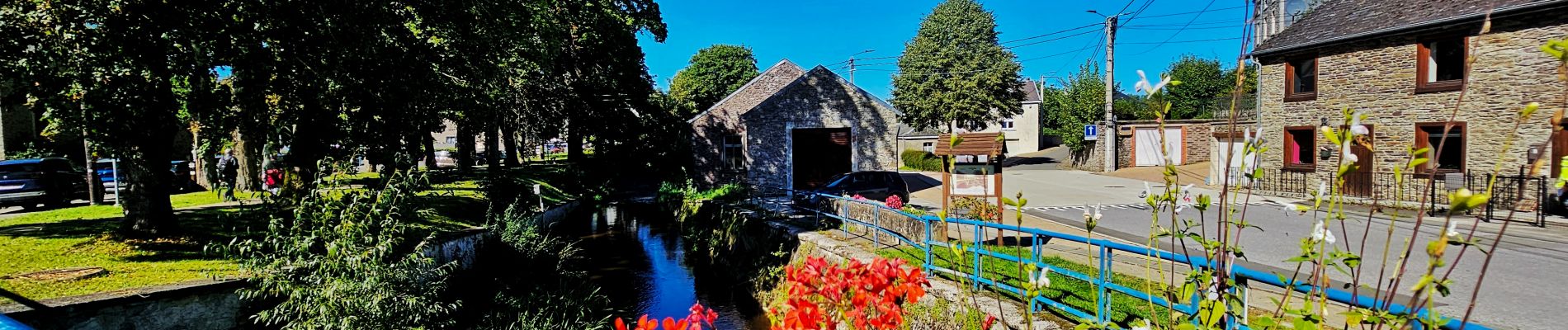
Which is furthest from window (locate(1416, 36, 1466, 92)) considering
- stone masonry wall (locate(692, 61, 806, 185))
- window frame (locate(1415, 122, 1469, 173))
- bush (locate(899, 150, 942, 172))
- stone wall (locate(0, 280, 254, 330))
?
bush (locate(899, 150, 942, 172))

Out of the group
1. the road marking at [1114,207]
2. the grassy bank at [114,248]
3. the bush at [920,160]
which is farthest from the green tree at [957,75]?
the grassy bank at [114,248]

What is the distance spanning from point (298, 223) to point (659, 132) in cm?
2958

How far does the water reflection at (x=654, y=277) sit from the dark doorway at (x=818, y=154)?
19.2 feet

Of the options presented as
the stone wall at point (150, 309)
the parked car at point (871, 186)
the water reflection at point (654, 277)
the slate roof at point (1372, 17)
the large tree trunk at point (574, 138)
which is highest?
the slate roof at point (1372, 17)

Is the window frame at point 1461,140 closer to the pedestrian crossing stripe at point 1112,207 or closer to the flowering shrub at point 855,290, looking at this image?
the pedestrian crossing stripe at point 1112,207

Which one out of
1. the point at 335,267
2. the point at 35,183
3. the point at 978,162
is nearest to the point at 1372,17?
the point at 978,162

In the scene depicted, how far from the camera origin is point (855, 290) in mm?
3232

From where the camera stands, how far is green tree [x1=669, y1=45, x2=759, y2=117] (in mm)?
57469

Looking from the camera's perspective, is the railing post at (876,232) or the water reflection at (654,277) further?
the water reflection at (654,277)

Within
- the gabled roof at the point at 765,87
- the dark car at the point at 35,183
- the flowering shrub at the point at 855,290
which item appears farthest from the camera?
the gabled roof at the point at 765,87

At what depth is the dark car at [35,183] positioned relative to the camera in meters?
15.1

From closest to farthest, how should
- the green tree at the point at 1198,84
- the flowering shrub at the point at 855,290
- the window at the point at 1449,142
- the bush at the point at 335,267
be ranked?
the flowering shrub at the point at 855,290, the bush at the point at 335,267, the window at the point at 1449,142, the green tree at the point at 1198,84

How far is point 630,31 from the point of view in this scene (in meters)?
27.1

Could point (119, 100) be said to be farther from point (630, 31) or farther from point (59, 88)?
point (630, 31)
